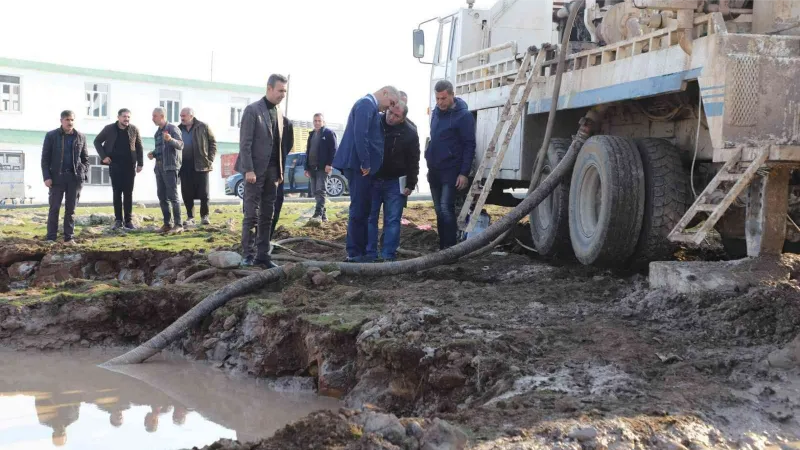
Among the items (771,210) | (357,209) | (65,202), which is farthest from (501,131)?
(65,202)

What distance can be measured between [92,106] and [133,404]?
108 ft

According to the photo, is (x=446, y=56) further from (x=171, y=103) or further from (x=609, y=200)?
(x=171, y=103)

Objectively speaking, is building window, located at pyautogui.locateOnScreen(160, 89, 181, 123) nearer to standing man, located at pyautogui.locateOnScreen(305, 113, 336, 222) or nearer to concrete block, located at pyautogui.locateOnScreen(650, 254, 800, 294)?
standing man, located at pyautogui.locateOnScreen(305, 113, 336, 222)

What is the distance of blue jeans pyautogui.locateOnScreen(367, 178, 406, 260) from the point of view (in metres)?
8.70

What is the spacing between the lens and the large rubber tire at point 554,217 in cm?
865

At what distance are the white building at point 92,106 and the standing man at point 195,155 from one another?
21.2 meters

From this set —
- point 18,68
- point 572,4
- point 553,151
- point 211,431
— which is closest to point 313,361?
point 211,431

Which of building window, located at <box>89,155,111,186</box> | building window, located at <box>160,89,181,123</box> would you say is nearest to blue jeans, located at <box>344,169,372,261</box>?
building window, located at <box>89,155,111,186</box>

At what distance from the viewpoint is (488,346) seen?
16.8 ft

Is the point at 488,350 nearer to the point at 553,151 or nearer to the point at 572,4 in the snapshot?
the point at 553,151

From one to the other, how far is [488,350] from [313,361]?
4.44 ft

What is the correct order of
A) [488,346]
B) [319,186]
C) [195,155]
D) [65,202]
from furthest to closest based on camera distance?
[319,186] < [195,155] < [65,202] < [488,346]

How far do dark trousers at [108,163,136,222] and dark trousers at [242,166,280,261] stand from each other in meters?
4.53

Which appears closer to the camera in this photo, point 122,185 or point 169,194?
point 169,194
